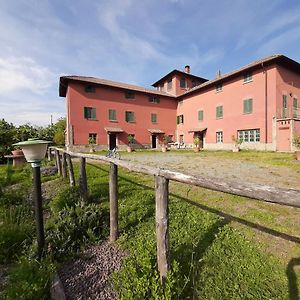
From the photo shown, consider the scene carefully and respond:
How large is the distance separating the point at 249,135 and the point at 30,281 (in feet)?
73.3

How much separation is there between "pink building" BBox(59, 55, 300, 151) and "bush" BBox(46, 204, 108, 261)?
62.7 ft

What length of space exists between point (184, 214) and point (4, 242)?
291cm

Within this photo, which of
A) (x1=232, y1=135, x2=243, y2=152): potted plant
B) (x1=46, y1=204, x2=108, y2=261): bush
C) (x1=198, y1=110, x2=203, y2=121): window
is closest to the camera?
(x1=46, y1=204, x2=108, y2=261): bush

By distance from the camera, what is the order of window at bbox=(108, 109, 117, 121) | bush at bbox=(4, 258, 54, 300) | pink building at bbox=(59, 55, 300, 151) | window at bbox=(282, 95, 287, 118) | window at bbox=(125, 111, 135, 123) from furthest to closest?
1. window at bbox=(125, 111, 135, 123)
2. window at bbox=(108, 109, 117, 121)
3. window at bbox=(282, 95, 287, 118)
4. pink building at bbox=(59, 55, 300, 151)
5. bush at bbox=(4, 258, 54, 300)

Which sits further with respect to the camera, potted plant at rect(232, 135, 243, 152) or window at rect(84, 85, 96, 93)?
window at rect(84, 85, 96, 93)

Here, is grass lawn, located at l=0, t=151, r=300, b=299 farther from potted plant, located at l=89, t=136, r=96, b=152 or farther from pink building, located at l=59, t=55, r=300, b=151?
potted plant, located at l=89, t=136, r=96, b=152

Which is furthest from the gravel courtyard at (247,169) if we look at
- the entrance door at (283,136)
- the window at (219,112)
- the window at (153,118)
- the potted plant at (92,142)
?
the window at (153,118)

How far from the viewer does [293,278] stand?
7.70 ft

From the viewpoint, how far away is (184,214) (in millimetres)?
3975

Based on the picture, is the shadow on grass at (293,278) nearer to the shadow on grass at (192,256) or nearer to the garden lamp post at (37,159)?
the shadow on grass at (192,256)

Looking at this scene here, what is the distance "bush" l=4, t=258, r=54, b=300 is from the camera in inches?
90.7

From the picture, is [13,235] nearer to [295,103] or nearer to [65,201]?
[65,201]

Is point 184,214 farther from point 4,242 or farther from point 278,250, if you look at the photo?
point 4,242

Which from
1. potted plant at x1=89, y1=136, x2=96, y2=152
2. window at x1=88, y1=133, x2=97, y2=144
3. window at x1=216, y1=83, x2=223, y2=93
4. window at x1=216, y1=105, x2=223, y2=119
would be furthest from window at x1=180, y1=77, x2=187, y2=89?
potted plant at x1=89, y1=136, x2=96, y2=152
